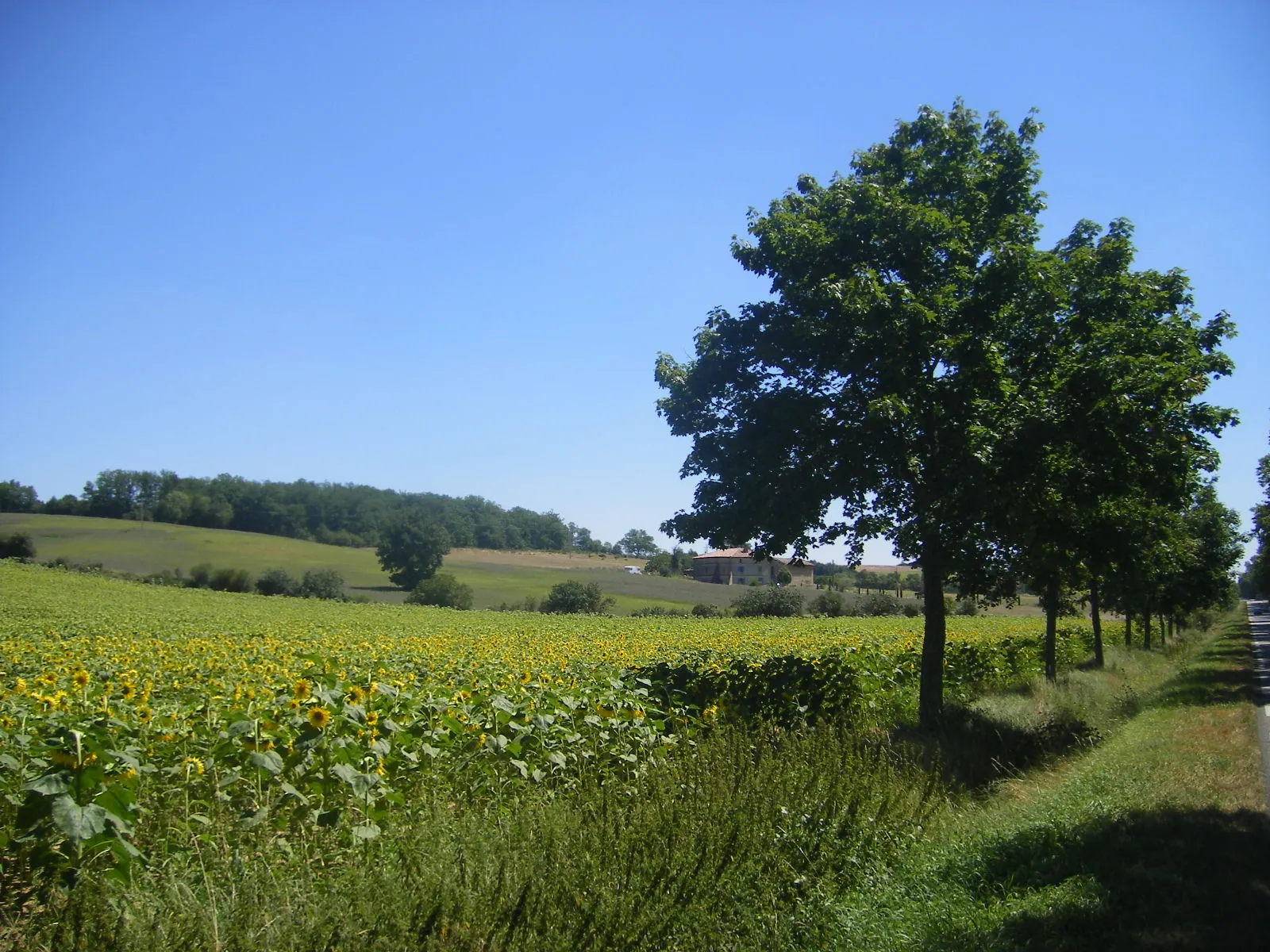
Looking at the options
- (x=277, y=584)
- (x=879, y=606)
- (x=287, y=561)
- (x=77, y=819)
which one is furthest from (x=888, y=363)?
(x=287, y=561)

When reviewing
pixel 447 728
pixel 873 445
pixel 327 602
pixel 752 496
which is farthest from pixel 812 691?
pixel 327 602

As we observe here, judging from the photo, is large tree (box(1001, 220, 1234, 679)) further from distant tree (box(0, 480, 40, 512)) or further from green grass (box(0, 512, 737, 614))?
distant tree (box(0, 480, 40, 512))

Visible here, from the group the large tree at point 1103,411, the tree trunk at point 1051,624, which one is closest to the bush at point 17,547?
the tree trunk at point 1051,624

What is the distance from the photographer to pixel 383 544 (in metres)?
71.7

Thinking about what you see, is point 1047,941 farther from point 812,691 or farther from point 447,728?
point 812,691

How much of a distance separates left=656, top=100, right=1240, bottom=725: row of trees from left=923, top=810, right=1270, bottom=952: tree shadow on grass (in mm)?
5297

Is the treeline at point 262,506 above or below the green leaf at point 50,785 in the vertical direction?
above

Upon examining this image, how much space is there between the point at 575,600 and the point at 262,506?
4790 centimetres

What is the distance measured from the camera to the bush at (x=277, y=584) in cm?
6003

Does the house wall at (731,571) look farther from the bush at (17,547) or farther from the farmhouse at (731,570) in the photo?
the bush at (17,547)

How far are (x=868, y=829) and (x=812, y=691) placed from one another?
16.7ft

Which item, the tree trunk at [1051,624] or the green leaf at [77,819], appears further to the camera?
the tree trunk at [1051,624]

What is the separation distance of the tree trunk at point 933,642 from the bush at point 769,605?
135ft

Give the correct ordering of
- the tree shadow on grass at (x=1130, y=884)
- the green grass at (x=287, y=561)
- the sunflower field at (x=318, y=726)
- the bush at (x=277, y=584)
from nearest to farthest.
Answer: the sunflower field at (x=318, y=726) < the tree shadow on grass at (x=1130, y=884) < the bush at (x=277, y=584) < the green grass at (x=287, y=561)
